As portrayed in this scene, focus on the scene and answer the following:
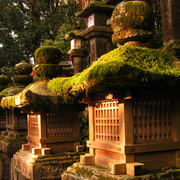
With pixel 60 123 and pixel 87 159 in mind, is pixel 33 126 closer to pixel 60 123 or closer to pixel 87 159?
pixel 60 123

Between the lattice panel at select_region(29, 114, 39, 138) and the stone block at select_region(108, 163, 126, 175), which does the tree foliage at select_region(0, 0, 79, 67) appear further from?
the stone block at select_region(108, 163, 126, 175)

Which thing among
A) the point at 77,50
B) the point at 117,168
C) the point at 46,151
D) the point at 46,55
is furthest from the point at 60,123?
the point at 77,50

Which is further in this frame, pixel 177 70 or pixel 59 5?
pixel 59 5

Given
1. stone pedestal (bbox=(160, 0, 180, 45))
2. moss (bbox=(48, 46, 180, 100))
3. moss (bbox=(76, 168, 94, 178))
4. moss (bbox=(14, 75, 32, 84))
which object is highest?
stone pedestal (bbox=(160, 0, 180, 45))

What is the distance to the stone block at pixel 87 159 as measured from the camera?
606 centimetres

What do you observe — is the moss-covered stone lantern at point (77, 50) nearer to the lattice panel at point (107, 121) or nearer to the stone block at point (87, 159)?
the lattice panel at point (107, 121)

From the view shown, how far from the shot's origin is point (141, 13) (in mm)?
5598

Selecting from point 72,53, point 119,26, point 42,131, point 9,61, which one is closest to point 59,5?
point 9,61

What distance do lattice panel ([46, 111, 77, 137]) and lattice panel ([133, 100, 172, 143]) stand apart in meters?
3.42

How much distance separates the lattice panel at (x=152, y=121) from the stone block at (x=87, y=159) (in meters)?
1.27

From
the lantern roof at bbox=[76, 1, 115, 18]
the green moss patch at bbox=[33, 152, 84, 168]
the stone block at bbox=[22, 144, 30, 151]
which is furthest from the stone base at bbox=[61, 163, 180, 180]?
the lantern roof at bbox=[76, 1, 115, 18]

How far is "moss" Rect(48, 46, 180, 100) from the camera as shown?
4.44 metres

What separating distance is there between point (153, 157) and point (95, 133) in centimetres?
140

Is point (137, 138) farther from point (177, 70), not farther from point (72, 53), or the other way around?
point (72, 53)
